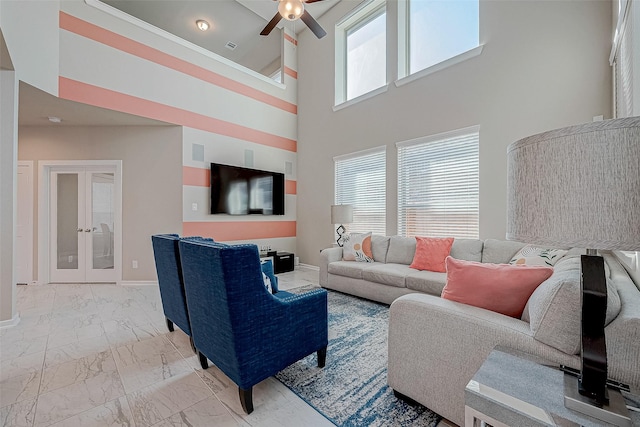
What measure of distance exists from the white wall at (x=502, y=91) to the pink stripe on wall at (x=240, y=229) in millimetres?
2209

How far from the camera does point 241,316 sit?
4.90ft

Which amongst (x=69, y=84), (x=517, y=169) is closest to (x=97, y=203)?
(x=69, y=84)

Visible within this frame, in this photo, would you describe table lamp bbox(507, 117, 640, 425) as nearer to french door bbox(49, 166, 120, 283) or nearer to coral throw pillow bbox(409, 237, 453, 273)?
coral throw pillow bbox(409, 237, 453, 273)

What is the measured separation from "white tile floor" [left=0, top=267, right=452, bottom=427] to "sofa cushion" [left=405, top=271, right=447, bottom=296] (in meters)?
1.91

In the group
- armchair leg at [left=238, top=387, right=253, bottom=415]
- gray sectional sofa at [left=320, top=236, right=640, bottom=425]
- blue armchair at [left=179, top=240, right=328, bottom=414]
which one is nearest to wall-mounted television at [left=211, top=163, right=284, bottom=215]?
blue armchair at [left=179, top=240, right=328, bottom=414]

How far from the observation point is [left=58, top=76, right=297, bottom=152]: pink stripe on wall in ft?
11.5

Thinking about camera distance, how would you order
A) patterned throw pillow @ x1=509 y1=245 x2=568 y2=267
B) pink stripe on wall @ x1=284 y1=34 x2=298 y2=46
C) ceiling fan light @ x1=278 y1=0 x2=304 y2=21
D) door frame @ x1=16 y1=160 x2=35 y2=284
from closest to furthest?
patterned throw pillow @ x1=509 y1=245 x2=568 y2=267 < ceiling fan light @ x1=278 y1=0 x2=304 y2=21 < door frame @ x1=16 y1=160 x2=35 y2=284 < pink stripe on wall @ x1=284 y1=34 x2=298 y2=46

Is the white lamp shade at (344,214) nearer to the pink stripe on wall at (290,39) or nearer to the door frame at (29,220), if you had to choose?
the pink stripe on wall at (290,39)

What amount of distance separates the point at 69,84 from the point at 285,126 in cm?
352

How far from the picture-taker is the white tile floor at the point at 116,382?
1.56 metres

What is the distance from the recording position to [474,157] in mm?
3668

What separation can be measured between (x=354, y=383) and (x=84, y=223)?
510cm

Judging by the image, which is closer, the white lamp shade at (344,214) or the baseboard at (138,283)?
the baseboard at (138,283)

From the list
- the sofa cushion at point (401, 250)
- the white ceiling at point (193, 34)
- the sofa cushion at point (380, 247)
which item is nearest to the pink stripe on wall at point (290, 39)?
the white ceiling at point (193, 34)
